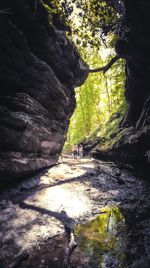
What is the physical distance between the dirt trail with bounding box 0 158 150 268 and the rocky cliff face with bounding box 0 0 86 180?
130 cm

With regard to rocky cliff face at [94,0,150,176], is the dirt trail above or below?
below

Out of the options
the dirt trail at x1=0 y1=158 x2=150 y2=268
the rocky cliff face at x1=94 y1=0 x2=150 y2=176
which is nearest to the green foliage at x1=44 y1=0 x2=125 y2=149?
the rocky cliff face at x1=94 y1=0 x2=150 y2=176

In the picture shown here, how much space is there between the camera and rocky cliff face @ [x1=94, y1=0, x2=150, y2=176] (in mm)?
7953

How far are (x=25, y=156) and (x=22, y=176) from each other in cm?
101

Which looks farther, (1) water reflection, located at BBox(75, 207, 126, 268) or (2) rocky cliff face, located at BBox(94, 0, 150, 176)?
(2) rocky cliff face, located at BBox(94, 0, 150, 176)

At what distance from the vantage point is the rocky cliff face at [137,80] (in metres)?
7.95

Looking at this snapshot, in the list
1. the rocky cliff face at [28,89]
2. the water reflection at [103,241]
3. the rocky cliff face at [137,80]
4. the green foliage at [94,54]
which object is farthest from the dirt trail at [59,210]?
the green foliage at [94,54]

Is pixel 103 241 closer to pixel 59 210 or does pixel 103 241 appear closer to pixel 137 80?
pixel 59 210

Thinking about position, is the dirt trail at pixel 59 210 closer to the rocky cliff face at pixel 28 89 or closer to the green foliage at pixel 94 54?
the rocky cliff face at pixel 28 89

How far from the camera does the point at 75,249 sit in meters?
4.14

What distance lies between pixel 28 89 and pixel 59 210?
6361mm

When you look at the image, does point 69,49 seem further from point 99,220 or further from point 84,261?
point 84,261

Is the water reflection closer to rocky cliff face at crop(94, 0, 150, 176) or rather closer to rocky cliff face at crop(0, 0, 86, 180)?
rocky cliff face at crop(0, 0, 86, 180)

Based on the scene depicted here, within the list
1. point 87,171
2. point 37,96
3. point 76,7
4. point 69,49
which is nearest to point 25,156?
point 37,96
